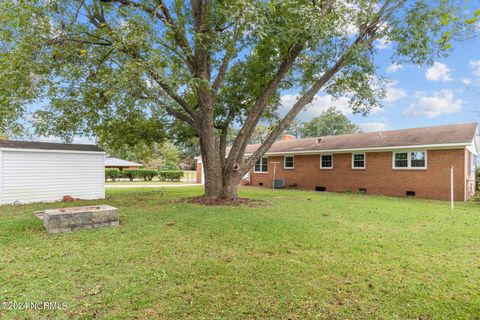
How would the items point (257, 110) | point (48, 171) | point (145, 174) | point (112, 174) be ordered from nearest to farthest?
point (257, 110) → point (48, 171) → point (112, 174) → point (145, 174)

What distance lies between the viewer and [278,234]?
5816 mm

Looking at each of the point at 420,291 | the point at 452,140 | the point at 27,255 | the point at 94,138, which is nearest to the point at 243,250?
the point at 420,291

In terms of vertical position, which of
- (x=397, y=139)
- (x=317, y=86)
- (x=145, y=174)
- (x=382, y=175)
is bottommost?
(x=145, y=174)

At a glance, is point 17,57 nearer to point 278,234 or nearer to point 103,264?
point 103,264

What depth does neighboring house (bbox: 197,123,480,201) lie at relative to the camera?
13.1 metres

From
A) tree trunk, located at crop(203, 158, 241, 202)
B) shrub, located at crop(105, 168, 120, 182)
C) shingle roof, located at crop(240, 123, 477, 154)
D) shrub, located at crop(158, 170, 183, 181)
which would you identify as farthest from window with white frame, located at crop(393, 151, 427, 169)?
shrub, located at crop(105, 168, 120, 182)

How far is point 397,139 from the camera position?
50.0 ft

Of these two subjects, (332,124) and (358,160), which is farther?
(332,124)

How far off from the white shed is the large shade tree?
0.99 metres

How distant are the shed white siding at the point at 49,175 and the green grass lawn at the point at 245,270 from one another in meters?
4.97

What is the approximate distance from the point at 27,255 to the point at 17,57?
21.0 feet

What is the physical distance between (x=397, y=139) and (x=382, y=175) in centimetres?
214

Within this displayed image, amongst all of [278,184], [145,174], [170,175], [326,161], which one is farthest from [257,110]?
[145,174]

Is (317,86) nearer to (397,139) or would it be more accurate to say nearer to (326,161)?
(397,139)
